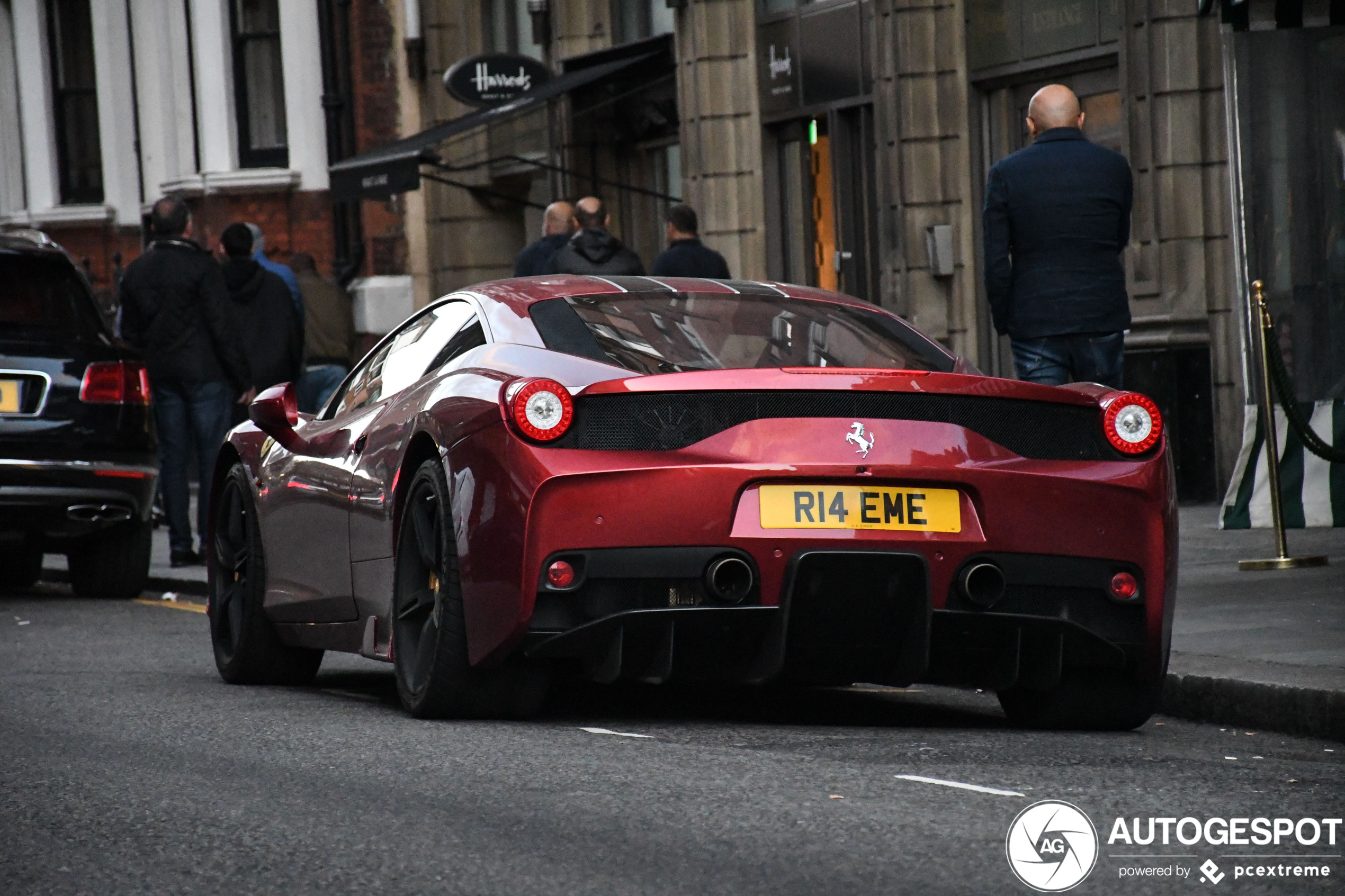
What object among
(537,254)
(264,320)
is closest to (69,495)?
(264,320)

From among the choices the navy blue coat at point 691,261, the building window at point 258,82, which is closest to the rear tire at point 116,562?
the navy blue coat at point 691,261

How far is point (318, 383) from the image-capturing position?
17922mm

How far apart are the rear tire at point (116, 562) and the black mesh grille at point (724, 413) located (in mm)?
6540

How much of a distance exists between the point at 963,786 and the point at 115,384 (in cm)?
745

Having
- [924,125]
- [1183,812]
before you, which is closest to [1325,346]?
[924,125]

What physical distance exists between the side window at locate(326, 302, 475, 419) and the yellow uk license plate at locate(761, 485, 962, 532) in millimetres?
1456

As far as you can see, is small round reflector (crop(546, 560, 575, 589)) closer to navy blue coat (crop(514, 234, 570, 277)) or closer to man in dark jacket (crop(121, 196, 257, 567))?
man in dark jacket (crop(121, 196, 257, 567))

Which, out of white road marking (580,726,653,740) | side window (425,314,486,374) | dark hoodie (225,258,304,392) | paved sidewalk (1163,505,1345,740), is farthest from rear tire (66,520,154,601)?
white road marking (580,726,653,740)

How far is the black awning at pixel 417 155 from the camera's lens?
2039cm

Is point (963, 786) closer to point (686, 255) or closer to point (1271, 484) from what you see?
point (1271, 484)

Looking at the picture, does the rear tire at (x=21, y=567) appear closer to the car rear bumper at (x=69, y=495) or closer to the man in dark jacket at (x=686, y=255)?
the car rear bumper at (x=69, y=495)

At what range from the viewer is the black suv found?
457 inches

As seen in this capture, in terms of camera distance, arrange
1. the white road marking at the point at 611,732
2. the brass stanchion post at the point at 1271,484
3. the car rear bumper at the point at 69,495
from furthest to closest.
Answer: the car rear bumper at the point at 69,495 < the brass stanchion post at the point at 1271,484 < the white road marking at the point at 611,732

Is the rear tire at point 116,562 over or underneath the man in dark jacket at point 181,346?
underneath
